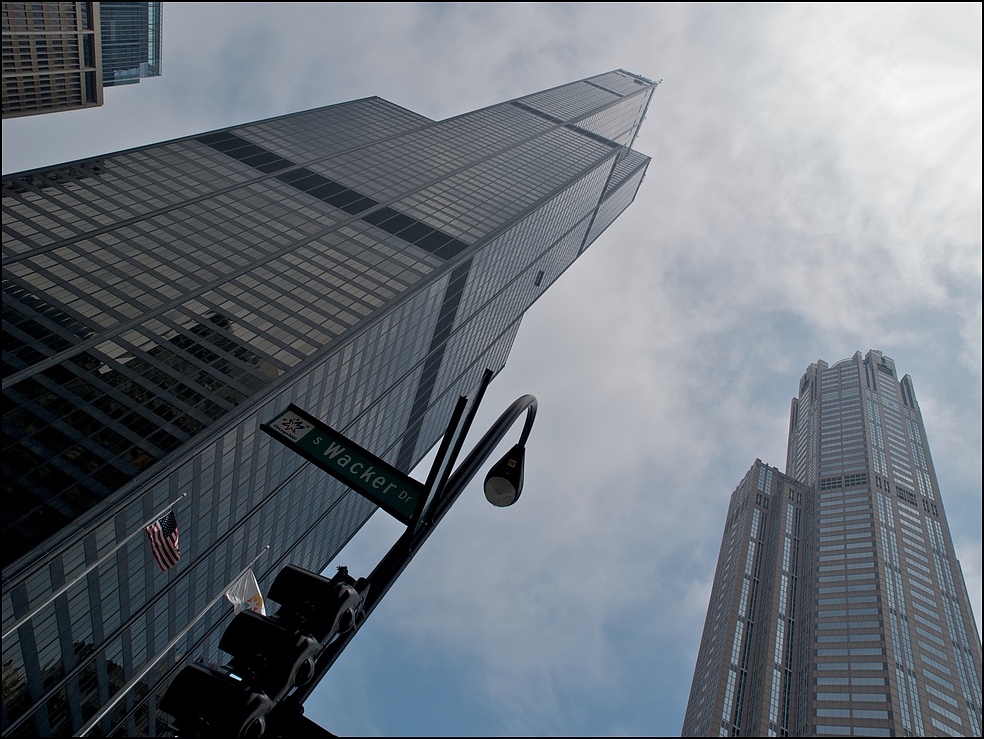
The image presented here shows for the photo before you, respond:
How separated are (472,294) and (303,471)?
137ft

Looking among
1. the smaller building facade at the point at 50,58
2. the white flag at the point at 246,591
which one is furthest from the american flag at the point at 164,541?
the smaller building facade at the point at 50,58

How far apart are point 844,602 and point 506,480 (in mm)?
126539

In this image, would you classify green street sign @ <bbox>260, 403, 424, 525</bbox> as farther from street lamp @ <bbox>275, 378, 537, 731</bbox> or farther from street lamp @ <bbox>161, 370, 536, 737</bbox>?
street lamp @ <bbox>161, 370, 536, 737</bbox>

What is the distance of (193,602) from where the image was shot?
6900 centimetres

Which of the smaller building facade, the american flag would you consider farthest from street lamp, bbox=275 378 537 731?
the smaller building facade

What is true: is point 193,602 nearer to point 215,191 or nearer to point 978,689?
point 215,191

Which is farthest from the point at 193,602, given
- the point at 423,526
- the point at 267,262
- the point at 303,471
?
the point at 423,526

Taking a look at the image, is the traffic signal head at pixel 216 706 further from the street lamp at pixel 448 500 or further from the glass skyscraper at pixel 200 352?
the glass skyscraper at pixel 200 352

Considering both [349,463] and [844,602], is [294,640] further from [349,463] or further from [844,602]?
[844,602]

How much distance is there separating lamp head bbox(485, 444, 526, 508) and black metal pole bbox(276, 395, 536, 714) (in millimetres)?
524

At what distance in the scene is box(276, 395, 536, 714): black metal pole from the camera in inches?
173

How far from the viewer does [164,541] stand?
3192 cm

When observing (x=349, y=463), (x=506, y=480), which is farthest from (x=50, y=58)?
(x=506, y=480)

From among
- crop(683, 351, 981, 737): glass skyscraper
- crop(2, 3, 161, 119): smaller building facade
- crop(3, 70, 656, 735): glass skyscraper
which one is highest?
crop(2, 3, 161, 119): smaller building facade
